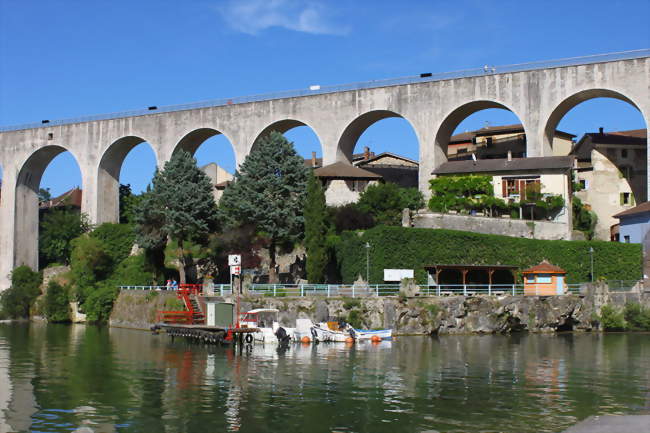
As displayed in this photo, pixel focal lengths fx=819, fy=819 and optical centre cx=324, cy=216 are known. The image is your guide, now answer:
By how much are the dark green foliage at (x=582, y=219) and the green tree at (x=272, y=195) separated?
1995 cm

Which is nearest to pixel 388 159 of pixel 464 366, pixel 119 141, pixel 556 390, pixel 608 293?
pixel 119 141

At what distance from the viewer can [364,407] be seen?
2119 centimetres

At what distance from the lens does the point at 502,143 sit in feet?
237

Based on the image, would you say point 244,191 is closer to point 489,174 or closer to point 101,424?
point 489,174

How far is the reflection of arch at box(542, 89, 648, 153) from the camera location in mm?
51406

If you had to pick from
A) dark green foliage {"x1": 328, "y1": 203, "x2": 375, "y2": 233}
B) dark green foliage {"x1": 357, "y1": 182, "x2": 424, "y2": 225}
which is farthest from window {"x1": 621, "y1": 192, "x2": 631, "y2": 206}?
dark green foliage {"x1": 328, "y1": 203, "x2": 375, "y2": 233}

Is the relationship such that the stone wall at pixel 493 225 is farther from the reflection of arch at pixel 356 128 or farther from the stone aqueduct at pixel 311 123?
the reflection of arch at pixel 356 128

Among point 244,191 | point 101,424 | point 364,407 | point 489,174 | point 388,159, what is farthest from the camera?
point 388,159

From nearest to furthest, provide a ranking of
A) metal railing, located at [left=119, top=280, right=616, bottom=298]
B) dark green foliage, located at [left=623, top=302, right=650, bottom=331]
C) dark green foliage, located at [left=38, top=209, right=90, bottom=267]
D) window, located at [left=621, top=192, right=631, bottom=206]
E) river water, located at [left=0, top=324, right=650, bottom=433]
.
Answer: river water, located at [left=0, top=324, right=650, bottom=433] → metal railing, located at [left=119, top=280, right=616, bottom=298] → dark green foliage, located at [left=623, top=302, right=650, bottom=331] → window, located at [left=621, top=192, right=631, bottom=206] → dark green foliage, located at [left=38, top=209, right=90, bottom=267]

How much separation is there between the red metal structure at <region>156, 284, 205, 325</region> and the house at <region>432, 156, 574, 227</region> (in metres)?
20.2

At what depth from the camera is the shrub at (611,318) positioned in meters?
44.4

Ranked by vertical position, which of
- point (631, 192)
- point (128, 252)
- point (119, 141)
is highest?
point (119, 141)

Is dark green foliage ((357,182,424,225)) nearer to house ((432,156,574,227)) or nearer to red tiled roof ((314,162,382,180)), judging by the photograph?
red tiled roof ((314,162,382,180))

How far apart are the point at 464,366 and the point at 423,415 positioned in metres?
9.08
